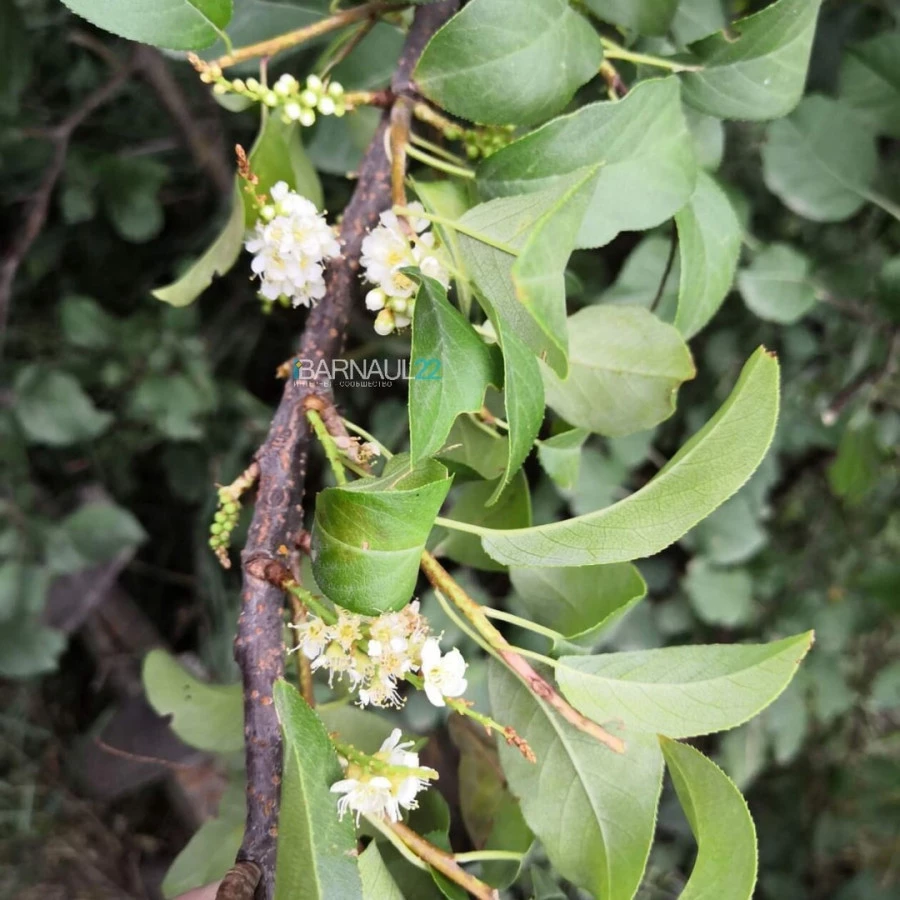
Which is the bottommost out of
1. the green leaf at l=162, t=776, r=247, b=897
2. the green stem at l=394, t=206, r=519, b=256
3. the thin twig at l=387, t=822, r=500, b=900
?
the green leaf at l=162, t=776, r=247, b=897

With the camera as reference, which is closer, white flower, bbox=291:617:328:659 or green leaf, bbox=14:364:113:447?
white flower, bbox=291:617:328:659

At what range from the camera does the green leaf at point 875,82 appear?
69 cm

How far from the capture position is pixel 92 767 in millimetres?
1152

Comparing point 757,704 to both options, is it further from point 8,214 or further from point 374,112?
point 8,214

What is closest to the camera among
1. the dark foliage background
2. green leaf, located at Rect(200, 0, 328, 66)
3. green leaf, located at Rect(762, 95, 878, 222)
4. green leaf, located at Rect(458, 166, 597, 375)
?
green leaf, located at Rect(458, 166, 597, 375)

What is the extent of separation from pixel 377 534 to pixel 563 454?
0.64ft

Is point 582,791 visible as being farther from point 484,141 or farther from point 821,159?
point 821,159

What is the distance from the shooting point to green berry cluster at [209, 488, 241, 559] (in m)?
0.43

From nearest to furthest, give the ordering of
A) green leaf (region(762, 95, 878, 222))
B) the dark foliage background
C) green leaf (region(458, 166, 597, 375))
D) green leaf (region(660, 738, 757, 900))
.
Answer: green leaf (region(458, 166, 597, 375))
green leaf (region(660, 738, 757, 900))
green leaf (region(762, 95, 878, 222))
the dark foliage background

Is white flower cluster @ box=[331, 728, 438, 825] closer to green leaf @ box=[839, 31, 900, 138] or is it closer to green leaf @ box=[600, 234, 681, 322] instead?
green leaf @ box=[600, 234, 681, 322]

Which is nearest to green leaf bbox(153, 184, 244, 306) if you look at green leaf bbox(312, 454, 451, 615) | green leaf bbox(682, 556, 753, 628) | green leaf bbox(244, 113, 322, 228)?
green leaf bbox(244, 113, 322, 228)

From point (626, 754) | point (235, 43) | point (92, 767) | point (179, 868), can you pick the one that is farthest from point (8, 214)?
point (626, 754)

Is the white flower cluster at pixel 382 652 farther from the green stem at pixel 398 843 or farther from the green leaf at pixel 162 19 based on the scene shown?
the green leaf at pixel 162 19

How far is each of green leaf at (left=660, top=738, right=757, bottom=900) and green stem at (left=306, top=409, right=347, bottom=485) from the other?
0.74 feet
